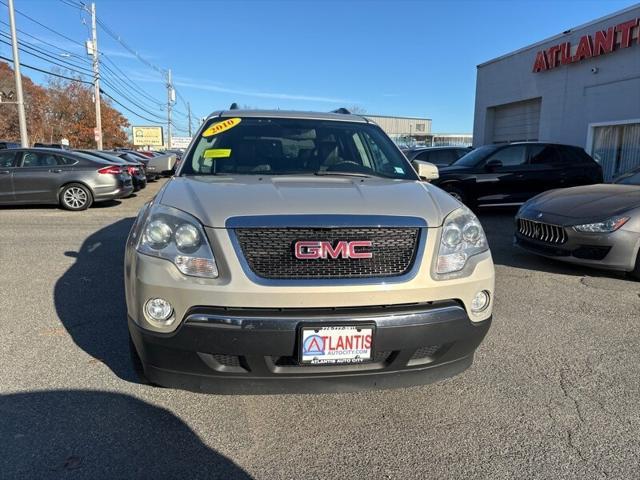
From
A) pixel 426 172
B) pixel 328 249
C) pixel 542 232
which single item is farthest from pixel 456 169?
pixel 328 249

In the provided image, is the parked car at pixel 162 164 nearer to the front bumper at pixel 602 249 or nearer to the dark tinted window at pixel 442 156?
the front bumper at pixel 602 249

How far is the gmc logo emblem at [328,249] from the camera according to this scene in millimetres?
2287

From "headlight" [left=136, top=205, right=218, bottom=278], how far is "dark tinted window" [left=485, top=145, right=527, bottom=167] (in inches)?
360

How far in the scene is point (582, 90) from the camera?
1591 centimetres

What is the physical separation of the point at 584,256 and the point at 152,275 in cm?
492

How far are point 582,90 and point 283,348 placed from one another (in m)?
17.2

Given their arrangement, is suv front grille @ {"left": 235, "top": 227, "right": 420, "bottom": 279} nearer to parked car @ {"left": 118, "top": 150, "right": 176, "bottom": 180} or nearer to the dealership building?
parked car @ {"left": 118, "top": 150, "right": 176, "bottom": 180}

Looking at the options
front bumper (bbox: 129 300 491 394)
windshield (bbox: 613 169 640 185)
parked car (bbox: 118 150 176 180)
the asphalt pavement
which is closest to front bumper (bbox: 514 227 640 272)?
the asphalt pavement

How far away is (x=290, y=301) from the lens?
221 centimetres

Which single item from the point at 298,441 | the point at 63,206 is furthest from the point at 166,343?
the point at 63,206

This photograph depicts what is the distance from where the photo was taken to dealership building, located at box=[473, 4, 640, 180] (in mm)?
14031

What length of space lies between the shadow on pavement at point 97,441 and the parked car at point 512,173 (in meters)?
8.52

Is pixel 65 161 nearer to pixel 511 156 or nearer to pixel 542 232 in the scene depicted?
pixel 511 156

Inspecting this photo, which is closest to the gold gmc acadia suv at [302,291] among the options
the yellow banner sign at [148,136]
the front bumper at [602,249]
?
the front bumper at [602,249]
